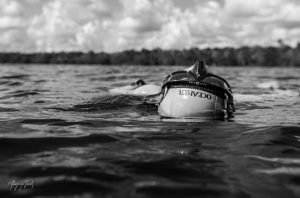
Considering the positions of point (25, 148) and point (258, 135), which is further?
point (258, 135)

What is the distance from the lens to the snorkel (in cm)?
698

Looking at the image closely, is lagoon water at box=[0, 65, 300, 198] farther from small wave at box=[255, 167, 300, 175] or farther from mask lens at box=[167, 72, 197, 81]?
mask lens at box=[167, 72, 197, 81]

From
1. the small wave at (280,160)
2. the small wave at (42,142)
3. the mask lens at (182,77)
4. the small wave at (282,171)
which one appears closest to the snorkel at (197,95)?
the mask lens at (182,77)

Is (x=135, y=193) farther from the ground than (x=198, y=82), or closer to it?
closer to it

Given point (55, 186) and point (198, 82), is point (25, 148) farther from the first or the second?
point (198, 82)

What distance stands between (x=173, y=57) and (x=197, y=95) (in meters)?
91.8

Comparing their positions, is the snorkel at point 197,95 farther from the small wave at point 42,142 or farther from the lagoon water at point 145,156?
the small wave at point 42,142

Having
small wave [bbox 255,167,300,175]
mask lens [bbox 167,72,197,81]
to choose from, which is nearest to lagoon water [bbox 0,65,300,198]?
small wave [bbox 255,167,300,175]

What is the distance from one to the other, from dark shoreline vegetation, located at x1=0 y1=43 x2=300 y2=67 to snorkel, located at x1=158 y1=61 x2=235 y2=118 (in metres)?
80.4

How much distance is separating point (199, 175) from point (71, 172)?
1.35 m

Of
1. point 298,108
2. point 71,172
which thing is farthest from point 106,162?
point 298,108

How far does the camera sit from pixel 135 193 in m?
3.43

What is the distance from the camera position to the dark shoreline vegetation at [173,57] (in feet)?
291

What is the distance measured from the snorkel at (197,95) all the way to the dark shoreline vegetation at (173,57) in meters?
80.4
